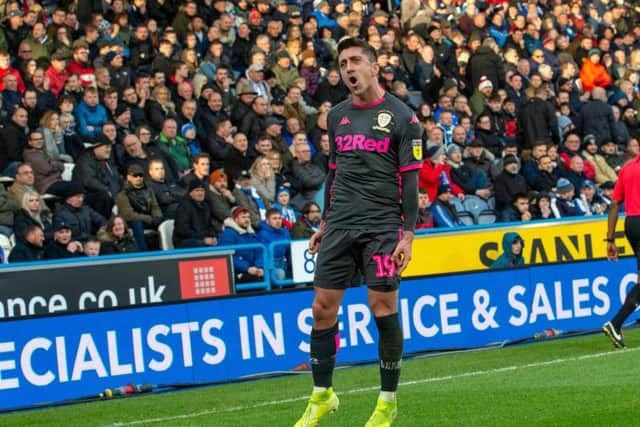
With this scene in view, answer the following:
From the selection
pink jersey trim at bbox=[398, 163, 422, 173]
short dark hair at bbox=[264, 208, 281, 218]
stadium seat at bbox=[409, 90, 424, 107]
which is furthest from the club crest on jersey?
stadium seat at bbox=[409, 90, 424, 107]

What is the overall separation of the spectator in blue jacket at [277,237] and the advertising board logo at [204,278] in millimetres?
967

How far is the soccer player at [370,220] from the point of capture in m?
8.16

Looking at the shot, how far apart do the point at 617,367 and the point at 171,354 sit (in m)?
4.27

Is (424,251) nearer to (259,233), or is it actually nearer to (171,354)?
(259,233)

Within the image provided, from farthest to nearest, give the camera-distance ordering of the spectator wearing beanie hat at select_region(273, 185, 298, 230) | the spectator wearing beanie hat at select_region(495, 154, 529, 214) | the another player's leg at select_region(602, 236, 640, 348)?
1. the spectator wearing beanie hat at select_region(495, 154, 529, 214)
2. the spectator wearing beanie hat at select_region(273, 185, 298, 230)
3. the another player's leg at select_region(602, 236, 640, 348)

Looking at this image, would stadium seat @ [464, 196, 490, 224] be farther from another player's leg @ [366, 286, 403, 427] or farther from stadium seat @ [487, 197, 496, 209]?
another player's leg @ [366, 286, 403, 427]

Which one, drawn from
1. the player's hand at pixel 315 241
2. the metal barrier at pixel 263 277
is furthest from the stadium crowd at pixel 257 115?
the player's hand at pixel 315 241

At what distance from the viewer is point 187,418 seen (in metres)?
9.98

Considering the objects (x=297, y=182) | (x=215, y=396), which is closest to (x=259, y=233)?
(x=297, y=182)

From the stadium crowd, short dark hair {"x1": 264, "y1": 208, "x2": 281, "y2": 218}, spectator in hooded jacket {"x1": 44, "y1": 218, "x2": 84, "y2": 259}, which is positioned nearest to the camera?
spectator in hooded jacket {"x1": 44, "y1": 218, "x2": 84, "y2": 259}

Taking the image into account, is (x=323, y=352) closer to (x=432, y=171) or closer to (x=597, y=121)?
(x=432, y=171)

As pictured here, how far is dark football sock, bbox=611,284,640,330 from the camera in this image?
1374 centimetres

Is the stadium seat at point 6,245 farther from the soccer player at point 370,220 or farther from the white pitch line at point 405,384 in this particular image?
the soccer player at point 370,220

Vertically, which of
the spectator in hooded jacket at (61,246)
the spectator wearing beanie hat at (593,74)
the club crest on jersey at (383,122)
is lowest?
the spectator in hooded jacket at (61,246)
